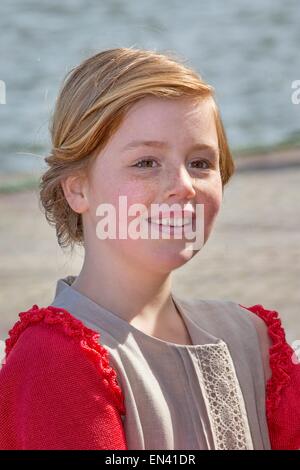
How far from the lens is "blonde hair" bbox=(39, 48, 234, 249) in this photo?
137 cm

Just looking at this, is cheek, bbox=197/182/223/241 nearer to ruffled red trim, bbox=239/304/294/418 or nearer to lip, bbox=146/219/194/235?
lip, bbox=146/219/194/235

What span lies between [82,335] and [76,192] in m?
0.23

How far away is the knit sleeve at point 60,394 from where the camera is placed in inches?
49.5

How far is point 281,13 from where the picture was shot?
5.05 meters

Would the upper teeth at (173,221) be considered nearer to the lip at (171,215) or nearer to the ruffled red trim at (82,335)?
the lip at (171,215)

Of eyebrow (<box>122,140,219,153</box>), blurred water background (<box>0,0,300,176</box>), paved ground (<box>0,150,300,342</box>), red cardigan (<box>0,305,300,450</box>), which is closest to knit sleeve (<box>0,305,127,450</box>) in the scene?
red cardigan (<box>0,305,300,450</box>)

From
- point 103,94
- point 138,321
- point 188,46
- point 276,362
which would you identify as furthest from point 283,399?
point 188,46

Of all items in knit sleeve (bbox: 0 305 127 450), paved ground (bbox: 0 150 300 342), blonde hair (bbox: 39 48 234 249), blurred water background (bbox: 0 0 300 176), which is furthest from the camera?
blurred water background (bbox: 0 0 300 176)

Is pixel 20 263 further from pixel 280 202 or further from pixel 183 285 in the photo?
pixel 280 202

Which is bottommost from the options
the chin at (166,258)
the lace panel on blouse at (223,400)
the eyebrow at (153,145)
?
the lace panel on blouse at (223,400)

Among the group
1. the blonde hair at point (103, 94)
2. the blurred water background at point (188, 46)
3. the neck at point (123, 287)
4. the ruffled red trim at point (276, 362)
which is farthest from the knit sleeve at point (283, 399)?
the blurred water background at point (188, 46)

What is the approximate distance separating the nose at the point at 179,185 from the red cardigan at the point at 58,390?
7.8 inches

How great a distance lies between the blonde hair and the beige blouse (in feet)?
0.56
